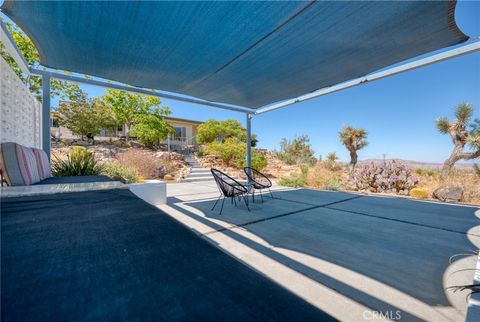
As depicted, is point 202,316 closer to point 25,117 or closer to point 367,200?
point 367,200

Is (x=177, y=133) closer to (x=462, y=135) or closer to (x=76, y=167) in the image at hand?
(x=76, y=167)

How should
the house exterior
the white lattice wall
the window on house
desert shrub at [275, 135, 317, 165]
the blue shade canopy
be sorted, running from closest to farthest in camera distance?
the blue shade canopy, the white lattice wall, desert shrub at [275, 135, 317, 165], the house exterior, the window on house

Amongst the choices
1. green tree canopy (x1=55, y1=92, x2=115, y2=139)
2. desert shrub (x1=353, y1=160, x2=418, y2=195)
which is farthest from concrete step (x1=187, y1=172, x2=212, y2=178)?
green tree canopy (x1=55, y1=92, x2=115, y2=139)

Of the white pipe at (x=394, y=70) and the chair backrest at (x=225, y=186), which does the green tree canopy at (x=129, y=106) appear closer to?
the chair backrest at (x=225, y=186)

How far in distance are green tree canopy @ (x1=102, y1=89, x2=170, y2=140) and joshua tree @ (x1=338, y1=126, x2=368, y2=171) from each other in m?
12.0

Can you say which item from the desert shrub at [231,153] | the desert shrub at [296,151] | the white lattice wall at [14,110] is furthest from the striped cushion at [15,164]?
the desert shrub at [296,151]

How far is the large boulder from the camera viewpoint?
4.86 meters

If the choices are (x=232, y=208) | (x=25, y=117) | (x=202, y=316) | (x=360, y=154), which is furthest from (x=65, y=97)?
(x=360, y=154)

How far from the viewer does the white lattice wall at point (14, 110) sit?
298cm

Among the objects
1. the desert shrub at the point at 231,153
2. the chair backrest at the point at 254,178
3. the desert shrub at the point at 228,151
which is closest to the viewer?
the chair backrest at the point at 254,178

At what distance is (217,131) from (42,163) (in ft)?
44.4

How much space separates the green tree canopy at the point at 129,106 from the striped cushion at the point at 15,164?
11.3 metres

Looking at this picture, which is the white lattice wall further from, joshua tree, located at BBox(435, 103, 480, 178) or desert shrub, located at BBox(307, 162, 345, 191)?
joshua tree, located at BBox(435, 103, 480, 178)

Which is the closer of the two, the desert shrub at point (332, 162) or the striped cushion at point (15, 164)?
the striped cushion at point (15, 164)
